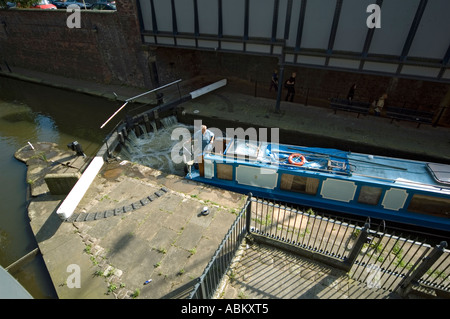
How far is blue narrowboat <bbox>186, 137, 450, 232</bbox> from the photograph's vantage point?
6.95 meters

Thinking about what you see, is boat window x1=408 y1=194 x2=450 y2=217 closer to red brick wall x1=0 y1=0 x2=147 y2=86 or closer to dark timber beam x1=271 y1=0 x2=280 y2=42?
dark timber beam x1=271 y1=0 x2=280 y2=42

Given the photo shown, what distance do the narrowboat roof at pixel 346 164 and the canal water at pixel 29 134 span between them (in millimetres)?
5588

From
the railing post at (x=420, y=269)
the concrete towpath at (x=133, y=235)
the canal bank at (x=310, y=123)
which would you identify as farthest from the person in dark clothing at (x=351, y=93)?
the railing post at (x=420, y=269)

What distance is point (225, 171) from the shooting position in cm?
844

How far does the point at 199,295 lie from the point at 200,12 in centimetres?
1184

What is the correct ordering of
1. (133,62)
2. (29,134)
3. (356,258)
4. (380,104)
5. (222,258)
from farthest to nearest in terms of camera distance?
(133,62) < (29,134) < (380,104) < (356,258) < (222,258)

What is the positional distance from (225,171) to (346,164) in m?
3.84

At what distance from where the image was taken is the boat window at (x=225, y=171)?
8312 millimetres

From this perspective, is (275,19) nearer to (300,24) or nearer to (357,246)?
(300,24)

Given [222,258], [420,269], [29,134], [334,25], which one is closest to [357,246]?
[420,269]

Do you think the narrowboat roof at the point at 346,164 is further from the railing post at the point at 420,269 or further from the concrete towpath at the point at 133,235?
the railing post at the point at 420,269

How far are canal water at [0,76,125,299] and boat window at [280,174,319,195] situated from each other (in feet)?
21.5

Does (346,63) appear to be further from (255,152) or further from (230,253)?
(230,253)

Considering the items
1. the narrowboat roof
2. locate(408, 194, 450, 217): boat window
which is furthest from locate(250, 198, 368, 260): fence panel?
locate(408, 194, 450, 217): boat window
